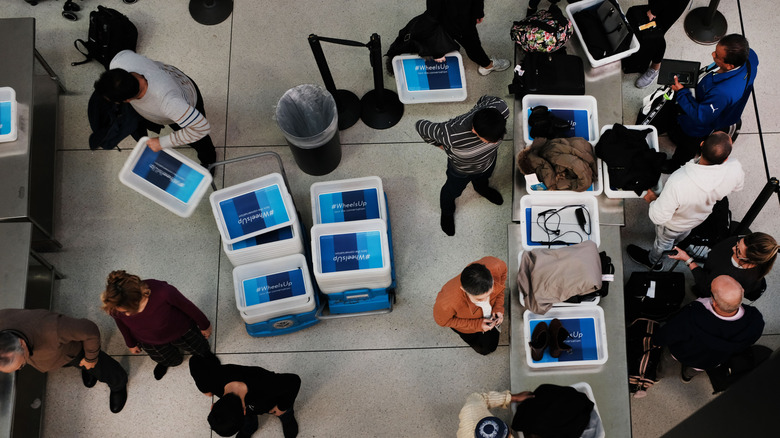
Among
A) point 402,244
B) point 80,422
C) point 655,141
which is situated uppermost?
point 655,141

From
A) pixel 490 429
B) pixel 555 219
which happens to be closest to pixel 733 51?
pixel 555 219

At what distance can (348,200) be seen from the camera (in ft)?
14.3

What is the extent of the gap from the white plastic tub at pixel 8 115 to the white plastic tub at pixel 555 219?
146 inches

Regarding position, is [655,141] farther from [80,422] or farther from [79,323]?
[80,422]

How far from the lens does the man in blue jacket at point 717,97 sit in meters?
3.82

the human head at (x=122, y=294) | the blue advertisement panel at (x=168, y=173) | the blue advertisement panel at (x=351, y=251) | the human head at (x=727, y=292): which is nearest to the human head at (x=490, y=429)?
the blue advertisement panel at (x=351, y=251)

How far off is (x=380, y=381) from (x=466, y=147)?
1820 millimetres

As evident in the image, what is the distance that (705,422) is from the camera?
0.77 metres

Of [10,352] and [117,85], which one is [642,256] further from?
[10,352]

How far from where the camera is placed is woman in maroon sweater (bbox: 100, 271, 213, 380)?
3256 mm

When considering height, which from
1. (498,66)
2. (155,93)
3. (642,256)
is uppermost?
(155,93)

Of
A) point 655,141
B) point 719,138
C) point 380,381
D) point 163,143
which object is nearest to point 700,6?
point 655,141

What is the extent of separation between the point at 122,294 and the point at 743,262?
3.53 metres

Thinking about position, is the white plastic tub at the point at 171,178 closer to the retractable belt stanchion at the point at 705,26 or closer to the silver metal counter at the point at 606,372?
the silver metal counter at the point at 606,372
